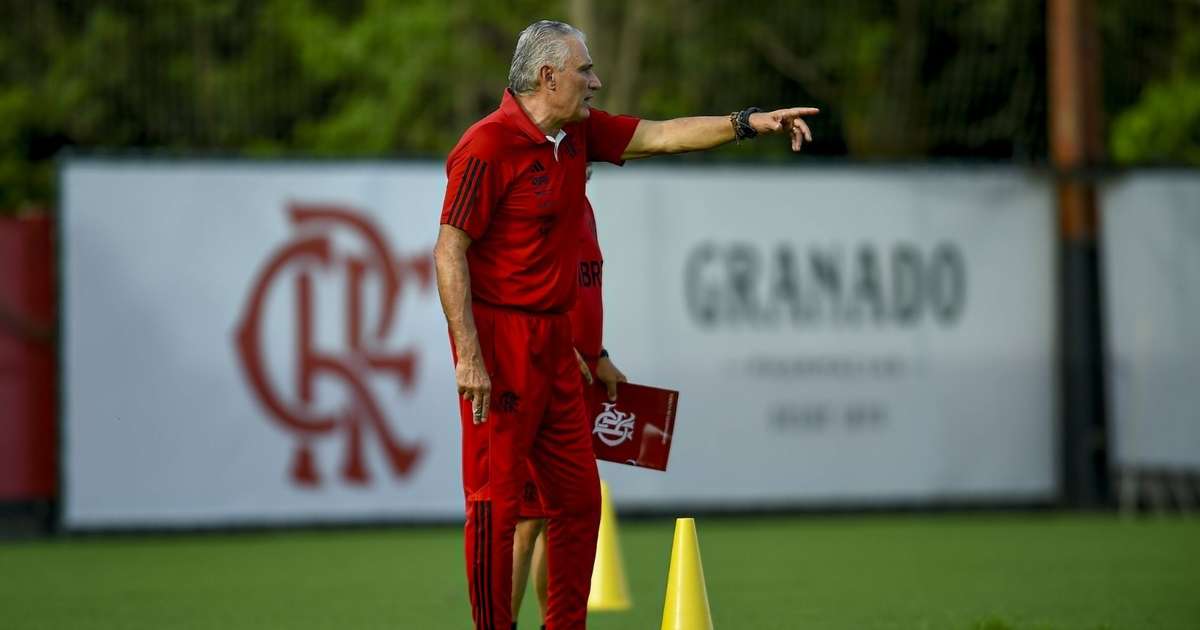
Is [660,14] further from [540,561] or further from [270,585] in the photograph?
[540,561]

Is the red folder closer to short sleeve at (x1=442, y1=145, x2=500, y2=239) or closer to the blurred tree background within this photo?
short sleeve at (x1=442, y1=145, x2=500, y2=239)

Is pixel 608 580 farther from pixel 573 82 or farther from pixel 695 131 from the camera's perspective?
pixel 573 82

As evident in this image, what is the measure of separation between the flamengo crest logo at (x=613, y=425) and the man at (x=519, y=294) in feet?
2.44

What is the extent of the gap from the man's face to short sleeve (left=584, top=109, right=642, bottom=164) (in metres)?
0.30

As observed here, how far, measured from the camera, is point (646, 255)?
14695mm

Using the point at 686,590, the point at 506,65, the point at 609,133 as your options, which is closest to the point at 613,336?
the point at 686,590

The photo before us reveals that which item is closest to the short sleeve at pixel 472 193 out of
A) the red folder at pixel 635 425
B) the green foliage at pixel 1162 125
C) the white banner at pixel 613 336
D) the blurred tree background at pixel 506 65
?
the red folder at pixel 635 425

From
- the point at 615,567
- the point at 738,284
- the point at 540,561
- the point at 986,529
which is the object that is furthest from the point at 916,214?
the point at 540,561

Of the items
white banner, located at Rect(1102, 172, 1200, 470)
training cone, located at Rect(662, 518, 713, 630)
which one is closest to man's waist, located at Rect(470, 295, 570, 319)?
training cone, located at Rect(662, 518, 713, 630)

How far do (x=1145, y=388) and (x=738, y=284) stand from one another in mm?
3428

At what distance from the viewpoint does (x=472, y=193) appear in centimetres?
629

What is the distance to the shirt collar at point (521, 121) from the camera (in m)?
6.43

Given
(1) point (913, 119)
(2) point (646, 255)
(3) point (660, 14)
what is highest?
(3) point (660, 14)

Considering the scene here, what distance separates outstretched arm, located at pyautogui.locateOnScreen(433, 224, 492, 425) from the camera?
6230mm
